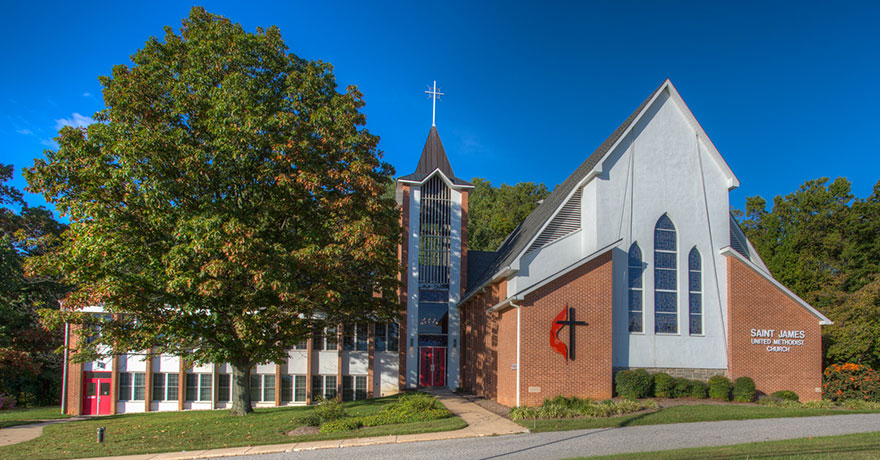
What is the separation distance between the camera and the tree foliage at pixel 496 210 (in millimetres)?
53094

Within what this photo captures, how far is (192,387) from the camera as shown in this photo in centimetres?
2786

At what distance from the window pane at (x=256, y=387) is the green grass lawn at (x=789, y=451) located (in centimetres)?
2078

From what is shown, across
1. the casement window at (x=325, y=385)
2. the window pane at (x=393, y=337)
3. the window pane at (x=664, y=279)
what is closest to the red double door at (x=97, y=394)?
the casement window at (x=325, y=385)

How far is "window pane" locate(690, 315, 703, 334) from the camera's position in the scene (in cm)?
2098

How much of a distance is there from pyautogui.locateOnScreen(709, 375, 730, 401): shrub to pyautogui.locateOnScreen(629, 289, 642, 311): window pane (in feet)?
10.9

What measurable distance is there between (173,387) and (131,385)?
204 centimetres

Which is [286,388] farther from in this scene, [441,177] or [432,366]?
[441,177]

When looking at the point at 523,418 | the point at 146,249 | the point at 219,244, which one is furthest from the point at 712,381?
the point at 146,249

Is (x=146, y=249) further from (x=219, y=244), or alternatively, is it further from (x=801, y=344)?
(x=801, y=344)

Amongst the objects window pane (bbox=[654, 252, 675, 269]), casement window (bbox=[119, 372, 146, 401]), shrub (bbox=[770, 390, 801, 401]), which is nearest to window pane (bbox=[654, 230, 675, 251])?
window pane (bbox=[654, 252, 675, 269])

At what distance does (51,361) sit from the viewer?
105 ft

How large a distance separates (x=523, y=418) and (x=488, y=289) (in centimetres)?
763

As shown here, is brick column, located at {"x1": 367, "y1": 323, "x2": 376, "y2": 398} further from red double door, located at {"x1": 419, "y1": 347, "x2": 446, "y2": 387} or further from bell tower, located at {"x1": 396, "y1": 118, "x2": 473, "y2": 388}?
red double door, located at {"x1": 419, "y1": 347, "x2": 446, "y2": 387}

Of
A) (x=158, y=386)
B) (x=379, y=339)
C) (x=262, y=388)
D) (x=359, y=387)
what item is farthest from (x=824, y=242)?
(x=158, y=386)
